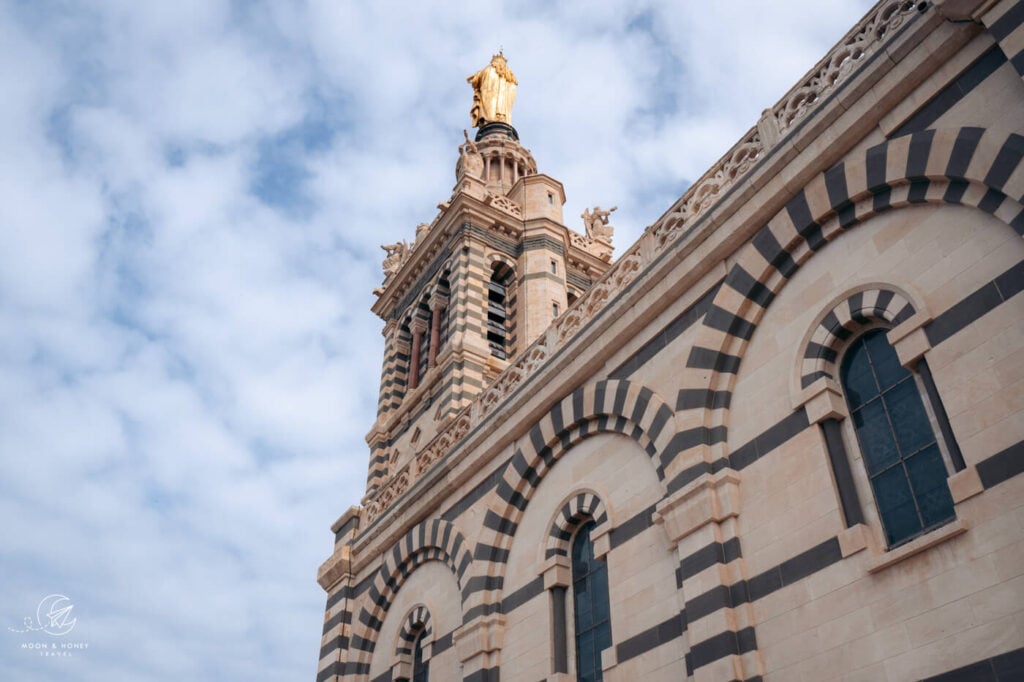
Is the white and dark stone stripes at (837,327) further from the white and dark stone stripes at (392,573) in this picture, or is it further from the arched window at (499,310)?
the arched window at (499,310)

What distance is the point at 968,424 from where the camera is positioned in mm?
8836

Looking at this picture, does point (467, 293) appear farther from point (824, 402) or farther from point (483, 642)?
point (824, 402)

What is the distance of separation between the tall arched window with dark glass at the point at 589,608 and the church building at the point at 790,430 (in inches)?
1.6

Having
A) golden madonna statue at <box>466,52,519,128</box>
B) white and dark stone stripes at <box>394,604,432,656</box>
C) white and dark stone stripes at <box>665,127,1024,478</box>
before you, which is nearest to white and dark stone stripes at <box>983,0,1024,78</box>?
white and dark stone stripes at <box>665,127,1024,478</box>

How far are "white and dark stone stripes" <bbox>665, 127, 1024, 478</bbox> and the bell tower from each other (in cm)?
1282

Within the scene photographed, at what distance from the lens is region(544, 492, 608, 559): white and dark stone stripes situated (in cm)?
1371

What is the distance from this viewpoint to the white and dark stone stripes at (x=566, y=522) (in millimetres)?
13711

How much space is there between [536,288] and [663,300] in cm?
1494

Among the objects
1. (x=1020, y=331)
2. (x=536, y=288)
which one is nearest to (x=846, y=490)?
(x=1020, y=331)

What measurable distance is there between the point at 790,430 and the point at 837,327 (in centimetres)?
131

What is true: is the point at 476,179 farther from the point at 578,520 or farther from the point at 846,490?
the point at 846,490

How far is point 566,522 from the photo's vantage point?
45.6 feet

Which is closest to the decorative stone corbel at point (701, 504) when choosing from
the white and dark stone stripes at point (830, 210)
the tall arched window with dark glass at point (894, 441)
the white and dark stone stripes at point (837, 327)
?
the white and dark stone stripes at point (830, 210)

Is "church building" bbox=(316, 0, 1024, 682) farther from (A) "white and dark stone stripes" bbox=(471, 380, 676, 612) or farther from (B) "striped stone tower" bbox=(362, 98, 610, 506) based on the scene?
(B) "striped stone tower" bbox=(362, 98, 610, 506)
